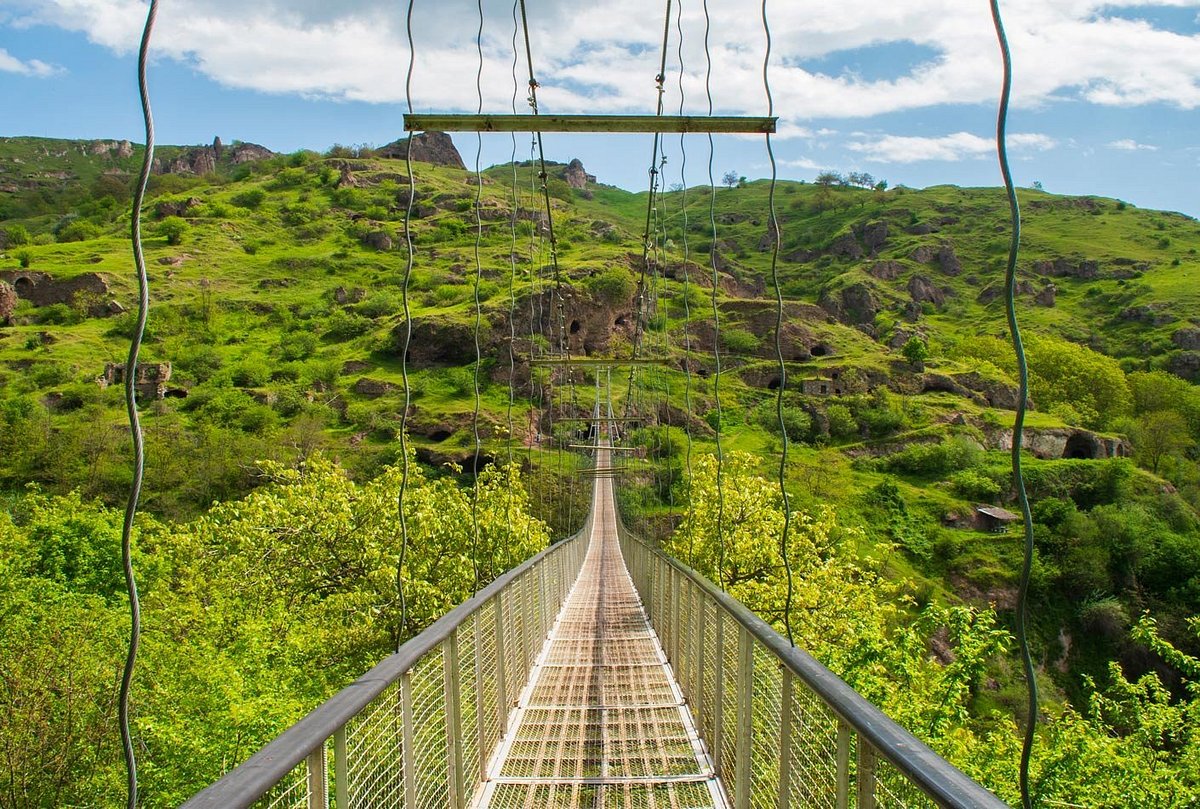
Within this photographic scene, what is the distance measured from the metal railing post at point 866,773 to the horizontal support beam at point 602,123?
2.38 metres

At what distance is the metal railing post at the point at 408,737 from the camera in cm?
212

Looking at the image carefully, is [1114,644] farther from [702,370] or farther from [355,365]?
[355,365]

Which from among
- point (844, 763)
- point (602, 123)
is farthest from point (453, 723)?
point (602, 123)

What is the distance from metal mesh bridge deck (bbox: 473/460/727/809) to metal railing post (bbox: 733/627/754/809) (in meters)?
0.31

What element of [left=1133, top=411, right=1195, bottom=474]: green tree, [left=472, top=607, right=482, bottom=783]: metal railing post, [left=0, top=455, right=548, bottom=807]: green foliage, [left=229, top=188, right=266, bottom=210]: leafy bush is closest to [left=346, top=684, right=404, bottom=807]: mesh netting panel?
[left=472, top=607, right=482, bottom=783]: metal railing post

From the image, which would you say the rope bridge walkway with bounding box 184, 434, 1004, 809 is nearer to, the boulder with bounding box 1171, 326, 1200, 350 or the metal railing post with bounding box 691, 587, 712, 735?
the metal railing post with bounding box 691, 587, 712, 735

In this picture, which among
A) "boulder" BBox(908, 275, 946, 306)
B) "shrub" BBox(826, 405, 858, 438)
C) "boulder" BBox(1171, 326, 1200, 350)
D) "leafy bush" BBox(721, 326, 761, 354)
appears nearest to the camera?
"shrub" BBox(826, 405, 858, 438)

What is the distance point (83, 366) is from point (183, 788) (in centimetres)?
4656

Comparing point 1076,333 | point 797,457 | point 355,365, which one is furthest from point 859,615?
point 1076,333

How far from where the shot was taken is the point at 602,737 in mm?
3918

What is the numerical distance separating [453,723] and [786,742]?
3.87 feet

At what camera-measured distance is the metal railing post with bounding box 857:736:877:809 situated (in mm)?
1557

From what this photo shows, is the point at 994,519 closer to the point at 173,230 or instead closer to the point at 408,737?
the point at 408,737

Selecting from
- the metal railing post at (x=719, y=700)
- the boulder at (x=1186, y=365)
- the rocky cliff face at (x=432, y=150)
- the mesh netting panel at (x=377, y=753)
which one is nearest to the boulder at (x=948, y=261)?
the boulder at (x=1186, y=365)
